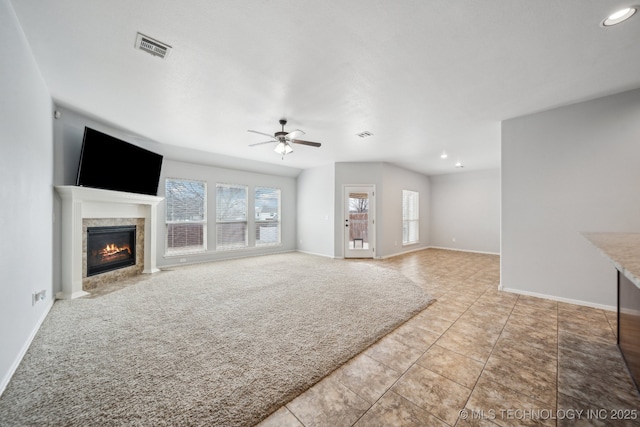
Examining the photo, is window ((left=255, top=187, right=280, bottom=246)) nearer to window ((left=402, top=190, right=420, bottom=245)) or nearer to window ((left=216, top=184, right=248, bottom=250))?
window ((left=216, top=184, right=248, bottom=250))

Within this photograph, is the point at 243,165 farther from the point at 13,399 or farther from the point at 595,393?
the point at 595,393

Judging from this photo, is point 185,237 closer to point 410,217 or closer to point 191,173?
point 191,173

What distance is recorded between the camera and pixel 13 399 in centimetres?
149

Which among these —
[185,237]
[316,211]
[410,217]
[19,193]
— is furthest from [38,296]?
[410,217]

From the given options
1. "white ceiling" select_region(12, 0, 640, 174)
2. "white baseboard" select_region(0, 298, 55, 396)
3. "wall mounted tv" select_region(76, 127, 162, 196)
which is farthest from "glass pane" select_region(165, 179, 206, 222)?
"white baseboard" select_region(0, 298, 55, 396)

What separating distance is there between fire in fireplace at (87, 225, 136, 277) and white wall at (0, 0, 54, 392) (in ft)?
3.90

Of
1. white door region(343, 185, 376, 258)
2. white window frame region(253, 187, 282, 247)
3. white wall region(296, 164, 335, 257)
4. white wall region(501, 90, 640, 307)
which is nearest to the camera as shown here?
white wall region(501, 90, 640, 307)

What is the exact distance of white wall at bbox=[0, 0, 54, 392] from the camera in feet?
5.43

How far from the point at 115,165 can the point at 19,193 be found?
210 centimetres

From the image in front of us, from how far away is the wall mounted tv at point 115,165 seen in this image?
339 cm

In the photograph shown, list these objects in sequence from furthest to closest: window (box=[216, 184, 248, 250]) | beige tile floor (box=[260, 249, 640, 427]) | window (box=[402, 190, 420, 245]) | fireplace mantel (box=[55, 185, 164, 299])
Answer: window (box=[402, 190, 420, 245])
window (box=[216, 184, 248, 250])
fireplace mantel (box=[55, 185, 164, 299])
beige tile floor (box=[260, 249, 640, 427])

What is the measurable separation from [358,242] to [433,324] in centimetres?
398

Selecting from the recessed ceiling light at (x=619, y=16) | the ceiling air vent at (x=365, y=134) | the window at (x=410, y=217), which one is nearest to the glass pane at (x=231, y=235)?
the ceiling air vent at (x=365, y=134)

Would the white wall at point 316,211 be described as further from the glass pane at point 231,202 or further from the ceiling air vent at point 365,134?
the ceiling air vent at point 365,134
